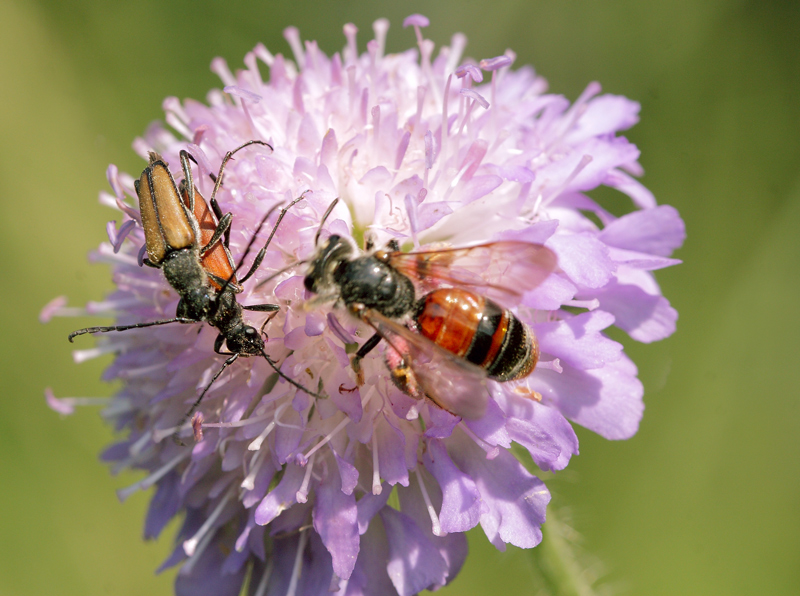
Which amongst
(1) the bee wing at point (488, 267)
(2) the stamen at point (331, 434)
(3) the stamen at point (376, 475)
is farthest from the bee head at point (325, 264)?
(3) the stamen at point (376, 475)

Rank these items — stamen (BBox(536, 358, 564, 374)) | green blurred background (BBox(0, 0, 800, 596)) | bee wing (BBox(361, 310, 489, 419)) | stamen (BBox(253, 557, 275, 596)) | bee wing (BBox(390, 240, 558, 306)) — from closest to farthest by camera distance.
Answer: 1. bee wing (BBox(361, 310, 489, 419))
2. bee wing (BBox(390, 240, 558, 306))
3. stamen (BBox(536, 358, 564, 374))
4. stamen (BBox(253, 557, 275, 596))
5. green blurred background (BBox(0, 0, 800, 596))

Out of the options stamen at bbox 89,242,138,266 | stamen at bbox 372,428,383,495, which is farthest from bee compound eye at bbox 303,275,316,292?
stamen at bbox 89,242,138,266

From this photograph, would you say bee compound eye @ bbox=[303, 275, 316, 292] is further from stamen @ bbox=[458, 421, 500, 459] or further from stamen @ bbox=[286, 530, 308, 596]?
stamen @ bbox=[286, 530, 308, 596]

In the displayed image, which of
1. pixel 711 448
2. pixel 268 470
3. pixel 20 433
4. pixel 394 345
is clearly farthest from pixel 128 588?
pixel 711 448

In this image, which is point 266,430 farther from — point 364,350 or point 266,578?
point 266,578

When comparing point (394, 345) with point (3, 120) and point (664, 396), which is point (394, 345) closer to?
point (664, 396)

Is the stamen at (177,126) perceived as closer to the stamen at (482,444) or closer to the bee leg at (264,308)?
the bee leg at (264,308)

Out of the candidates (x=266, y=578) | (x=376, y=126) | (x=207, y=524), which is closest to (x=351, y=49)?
(x=376, y=126)
